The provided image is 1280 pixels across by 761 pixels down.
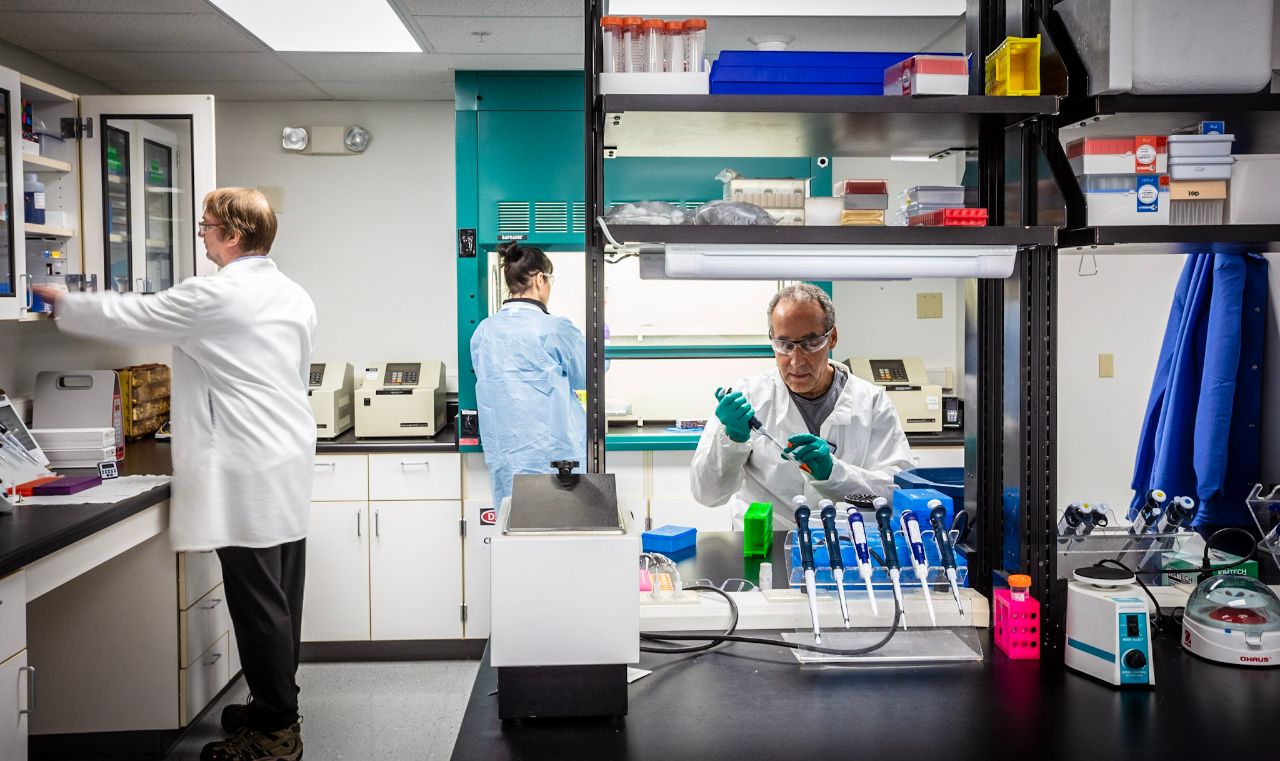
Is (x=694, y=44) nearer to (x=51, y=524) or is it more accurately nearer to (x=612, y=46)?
(x=612, y=46)

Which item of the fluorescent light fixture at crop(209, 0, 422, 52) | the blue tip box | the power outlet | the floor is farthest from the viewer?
the power outlet

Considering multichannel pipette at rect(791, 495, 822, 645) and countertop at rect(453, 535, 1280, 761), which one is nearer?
countertop at rect(453, 535, 1280, 761)

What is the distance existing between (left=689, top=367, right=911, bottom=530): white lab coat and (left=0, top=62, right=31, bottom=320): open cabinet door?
1.92 m

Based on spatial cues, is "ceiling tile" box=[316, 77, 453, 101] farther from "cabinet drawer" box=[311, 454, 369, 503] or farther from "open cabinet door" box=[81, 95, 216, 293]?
"cabinet drawer" box=[311, 454, 369, 503]

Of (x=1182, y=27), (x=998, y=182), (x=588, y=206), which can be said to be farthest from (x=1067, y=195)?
(x=588, y=206)

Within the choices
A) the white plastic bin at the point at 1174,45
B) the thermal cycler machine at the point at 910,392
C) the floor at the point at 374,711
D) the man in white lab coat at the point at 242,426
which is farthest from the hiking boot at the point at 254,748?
the white plastic bin at the point at 1174,45

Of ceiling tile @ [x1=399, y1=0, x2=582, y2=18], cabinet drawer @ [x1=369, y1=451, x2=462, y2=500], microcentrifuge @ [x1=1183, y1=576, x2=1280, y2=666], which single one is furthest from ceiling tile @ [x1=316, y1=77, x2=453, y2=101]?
microcentrifuge @ [x1=1183, y1=576, x2=1280, y2=666]

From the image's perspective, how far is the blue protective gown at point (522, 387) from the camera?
3.49 metres

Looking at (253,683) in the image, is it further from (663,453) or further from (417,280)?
(417,280)

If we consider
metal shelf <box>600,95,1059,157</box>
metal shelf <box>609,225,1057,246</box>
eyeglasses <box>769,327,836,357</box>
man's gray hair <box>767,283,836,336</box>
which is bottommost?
eyeglasses <box>769,327,836,357</box>

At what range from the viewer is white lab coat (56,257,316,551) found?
8.14ft

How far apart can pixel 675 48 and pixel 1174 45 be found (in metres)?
0.84

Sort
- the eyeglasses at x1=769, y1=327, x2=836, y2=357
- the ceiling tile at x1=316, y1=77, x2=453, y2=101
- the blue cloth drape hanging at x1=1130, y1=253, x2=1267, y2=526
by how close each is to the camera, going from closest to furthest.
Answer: the blue cloth drape hanging at x1=1130, y1=253, x2=1267, y2=526 < the eyeglasses at x1=769, y1=327, x2=836, y2=357 < the ceiling tile at x1=316, y1=77, x2=453, y2=101

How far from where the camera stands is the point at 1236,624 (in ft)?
5.14
